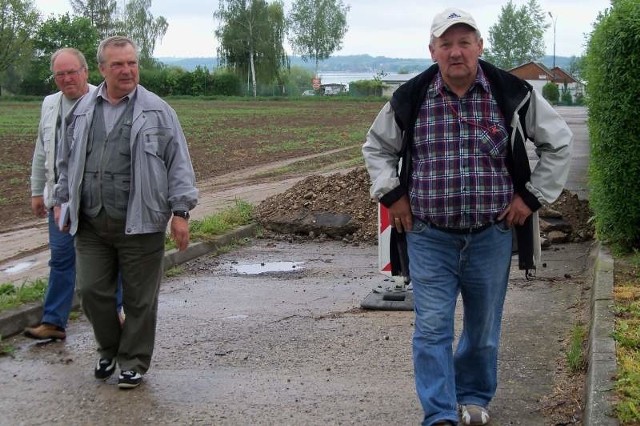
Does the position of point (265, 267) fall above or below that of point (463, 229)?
below

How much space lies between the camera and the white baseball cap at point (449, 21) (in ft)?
15.0

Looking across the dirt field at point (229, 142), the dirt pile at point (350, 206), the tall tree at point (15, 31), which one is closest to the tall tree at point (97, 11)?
the tall tree at point (15, 31)

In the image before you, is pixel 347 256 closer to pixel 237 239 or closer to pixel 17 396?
pixel 237 239

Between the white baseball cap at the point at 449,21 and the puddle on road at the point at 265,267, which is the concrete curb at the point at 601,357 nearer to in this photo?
the white baseball cap at the point at 449,21

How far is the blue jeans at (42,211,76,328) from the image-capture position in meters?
6.95

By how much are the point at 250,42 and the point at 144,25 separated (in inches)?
1048

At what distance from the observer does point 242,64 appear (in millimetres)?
100750

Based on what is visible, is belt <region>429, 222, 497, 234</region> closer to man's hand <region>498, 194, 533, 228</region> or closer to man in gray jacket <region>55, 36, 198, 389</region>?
man's hand <region>498, 194, 533, 228</region>

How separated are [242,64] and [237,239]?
296 feet

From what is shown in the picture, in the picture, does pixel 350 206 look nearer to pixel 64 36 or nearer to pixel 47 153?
pixel 47 153

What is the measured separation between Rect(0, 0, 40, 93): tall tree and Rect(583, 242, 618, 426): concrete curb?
3536 inches

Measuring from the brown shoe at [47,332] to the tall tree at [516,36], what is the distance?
422 ft

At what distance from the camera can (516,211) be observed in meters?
4.74

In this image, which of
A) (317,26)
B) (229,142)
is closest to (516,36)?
(317,26)
